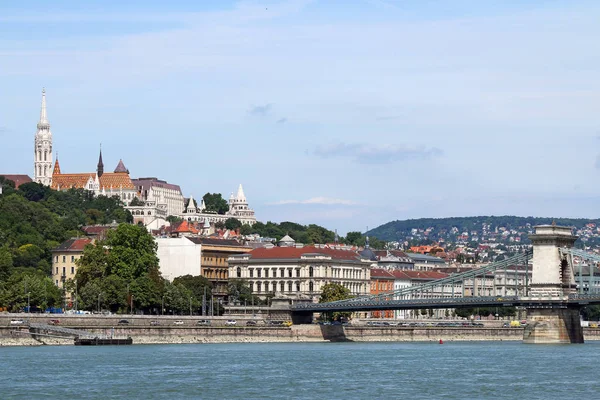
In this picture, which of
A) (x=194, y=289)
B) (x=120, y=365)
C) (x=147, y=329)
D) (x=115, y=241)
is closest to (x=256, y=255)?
(x=194, y=289)

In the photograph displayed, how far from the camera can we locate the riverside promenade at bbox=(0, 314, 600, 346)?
83.8 meters

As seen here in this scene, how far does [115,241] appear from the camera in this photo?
110m

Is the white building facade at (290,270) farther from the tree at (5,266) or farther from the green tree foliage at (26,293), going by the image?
the green tree foliage at (26,293)

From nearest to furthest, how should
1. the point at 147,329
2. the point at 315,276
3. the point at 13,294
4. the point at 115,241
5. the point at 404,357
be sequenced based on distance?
1. the point at 404,357
2. the point at 147,329
3. the point at 13,294
4. the point at 115,241
5. the point at 315,276

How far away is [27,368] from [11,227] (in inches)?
3162

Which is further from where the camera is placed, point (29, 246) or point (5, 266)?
point (29, 246)

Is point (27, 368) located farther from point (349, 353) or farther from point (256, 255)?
point (256, 255)

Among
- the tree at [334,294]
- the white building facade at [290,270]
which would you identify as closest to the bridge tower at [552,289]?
the tree at [334,294]

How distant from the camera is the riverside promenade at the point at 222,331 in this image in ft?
275

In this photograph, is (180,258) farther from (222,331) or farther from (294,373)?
(294,373)

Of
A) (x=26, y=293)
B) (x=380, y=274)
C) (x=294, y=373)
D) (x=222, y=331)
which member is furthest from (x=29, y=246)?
(x=294, y=373)

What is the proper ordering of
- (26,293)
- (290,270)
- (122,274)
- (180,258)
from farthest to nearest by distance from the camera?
(290,270) < (180,258) < (122,274) < (26,293)

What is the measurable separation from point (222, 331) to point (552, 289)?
59.8 feet

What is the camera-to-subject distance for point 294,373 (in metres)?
62.4
